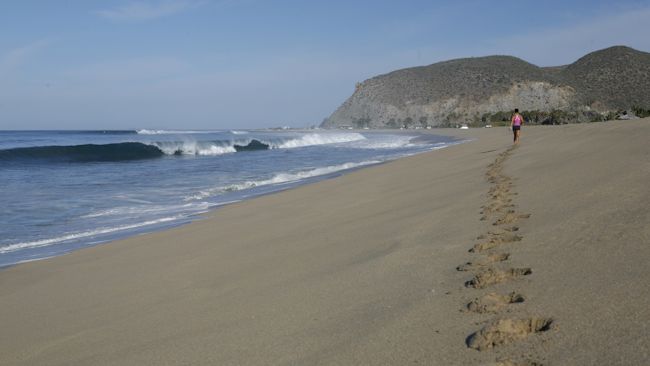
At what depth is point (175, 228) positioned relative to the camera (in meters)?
7.68

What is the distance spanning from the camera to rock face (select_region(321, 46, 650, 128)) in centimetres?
7312

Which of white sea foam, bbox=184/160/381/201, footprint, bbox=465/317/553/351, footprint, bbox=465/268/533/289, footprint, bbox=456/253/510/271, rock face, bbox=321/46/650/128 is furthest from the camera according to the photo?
rock face, bbox=321/46/650/128

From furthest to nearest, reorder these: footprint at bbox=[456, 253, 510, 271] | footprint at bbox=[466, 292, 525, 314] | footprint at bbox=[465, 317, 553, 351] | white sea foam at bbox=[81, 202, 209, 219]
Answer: white sea foam at bbox=[81, 202, 209, 219]
footprint at bbox=[456, 253, 510, 271]
footprint at bbox=[466, 292, 525, 314]
footprint at bbox=[465, 317, 553, 351]

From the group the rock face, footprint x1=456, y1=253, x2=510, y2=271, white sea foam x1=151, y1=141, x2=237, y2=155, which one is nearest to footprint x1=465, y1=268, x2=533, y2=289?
footprint x1=456, y1=253, x2=510, y2=271

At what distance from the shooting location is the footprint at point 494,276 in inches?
123

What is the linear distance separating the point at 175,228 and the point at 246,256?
114 inches

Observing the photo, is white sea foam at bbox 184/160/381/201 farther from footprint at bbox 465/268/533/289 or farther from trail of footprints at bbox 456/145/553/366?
footprint at bbox 465/268/533/289

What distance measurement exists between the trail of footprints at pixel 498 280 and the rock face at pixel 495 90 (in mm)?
63271

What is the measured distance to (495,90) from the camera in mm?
88562

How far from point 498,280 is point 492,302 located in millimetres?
387

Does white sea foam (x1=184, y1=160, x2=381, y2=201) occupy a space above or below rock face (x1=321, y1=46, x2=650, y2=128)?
below

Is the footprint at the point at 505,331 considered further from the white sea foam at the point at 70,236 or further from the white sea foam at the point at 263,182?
the white sea foam at the point at 263,182

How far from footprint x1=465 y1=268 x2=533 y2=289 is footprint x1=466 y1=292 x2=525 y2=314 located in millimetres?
230

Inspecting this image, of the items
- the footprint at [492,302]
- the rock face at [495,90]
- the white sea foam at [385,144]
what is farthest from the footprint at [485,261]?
the rock face at [495,90]
